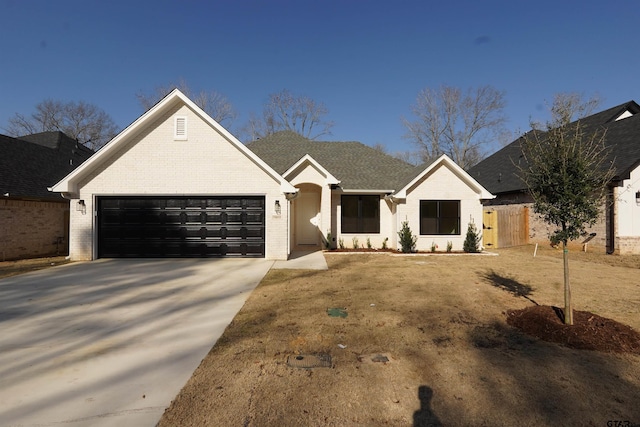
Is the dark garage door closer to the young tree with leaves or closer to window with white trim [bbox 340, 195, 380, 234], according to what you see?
window with white trim [bbox 340, 195, 380, 234]

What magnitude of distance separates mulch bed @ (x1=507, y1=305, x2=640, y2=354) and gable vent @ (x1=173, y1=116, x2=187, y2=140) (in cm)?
1140

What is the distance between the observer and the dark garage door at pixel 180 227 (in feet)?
38.4

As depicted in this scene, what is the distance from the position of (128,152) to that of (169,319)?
8668 mm

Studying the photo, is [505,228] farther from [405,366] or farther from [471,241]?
[405,366]

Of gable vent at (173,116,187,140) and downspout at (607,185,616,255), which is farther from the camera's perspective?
downspout at (607,185,616,255)

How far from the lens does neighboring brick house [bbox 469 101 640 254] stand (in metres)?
13.6

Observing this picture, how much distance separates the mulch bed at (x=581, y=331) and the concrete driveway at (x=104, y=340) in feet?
15.9

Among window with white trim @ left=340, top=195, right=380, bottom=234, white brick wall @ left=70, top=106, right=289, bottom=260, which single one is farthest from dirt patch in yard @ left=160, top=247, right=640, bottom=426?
window with white trim @ left=340, top=195, right=380, bottom=234

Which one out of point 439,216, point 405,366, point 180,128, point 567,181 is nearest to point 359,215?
point 439,216

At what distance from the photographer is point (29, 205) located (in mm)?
12945

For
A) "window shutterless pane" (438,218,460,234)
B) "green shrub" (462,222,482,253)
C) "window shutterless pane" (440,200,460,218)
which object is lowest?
"green shrub" (462,222,482,253)

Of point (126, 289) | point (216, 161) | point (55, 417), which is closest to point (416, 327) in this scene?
point (55, 417)

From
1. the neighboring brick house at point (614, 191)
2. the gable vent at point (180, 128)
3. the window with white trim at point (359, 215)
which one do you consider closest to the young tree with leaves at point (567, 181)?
the neighboring brick house at point (614, 191)

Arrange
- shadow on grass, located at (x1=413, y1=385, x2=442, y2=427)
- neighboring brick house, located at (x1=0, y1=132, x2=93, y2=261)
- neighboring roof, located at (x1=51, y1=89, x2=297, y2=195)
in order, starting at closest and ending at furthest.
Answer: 1. shadow on grass, located at (x1=413, y1=385, x2=442, y2=427)
2. neighboring roof, located at (x1=51, y1=89, x2=297, y2=195)
3. neighboring brick house, located at (x1=0, y1=132, x2=93, y2=261)
